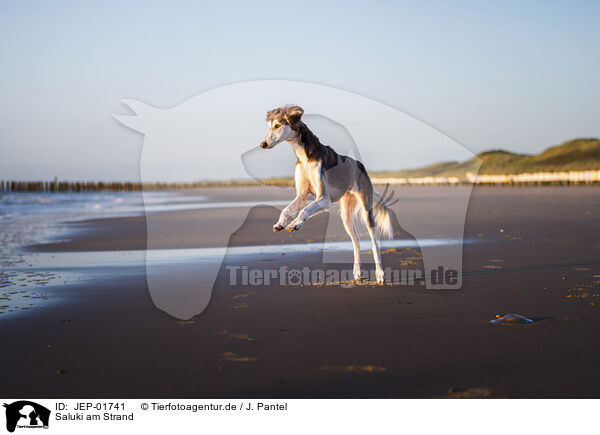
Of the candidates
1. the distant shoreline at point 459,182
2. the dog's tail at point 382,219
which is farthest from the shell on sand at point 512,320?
the distant shoreline at point 459,182

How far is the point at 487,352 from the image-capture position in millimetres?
5406

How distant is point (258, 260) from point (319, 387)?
799 cm

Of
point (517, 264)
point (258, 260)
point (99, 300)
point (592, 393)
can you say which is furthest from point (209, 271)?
point (592, 393)

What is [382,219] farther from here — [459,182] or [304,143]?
[459,182]

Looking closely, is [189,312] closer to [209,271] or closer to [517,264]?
[209,271]

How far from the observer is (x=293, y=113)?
7918 millimetres

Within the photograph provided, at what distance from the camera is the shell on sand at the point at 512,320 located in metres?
6.46

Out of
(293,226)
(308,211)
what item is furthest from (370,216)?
(293,226)

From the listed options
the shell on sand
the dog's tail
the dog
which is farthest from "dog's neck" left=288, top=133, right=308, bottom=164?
the shell on sand

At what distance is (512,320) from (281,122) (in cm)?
388

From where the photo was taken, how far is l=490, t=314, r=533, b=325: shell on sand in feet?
21.2
